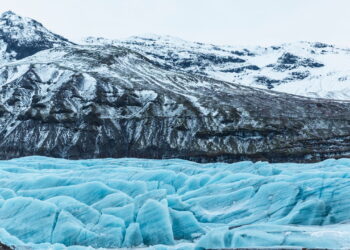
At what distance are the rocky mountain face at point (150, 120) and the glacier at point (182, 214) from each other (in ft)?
197

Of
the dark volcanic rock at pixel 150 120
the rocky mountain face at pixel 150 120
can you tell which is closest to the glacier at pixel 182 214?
the rocky mountain face at pixel 150 120

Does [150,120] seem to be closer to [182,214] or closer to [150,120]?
[150,120]

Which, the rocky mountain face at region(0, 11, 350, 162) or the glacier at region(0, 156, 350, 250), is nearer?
the glacier at region(0, 156, 350, 250)

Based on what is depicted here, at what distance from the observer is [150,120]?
366ft

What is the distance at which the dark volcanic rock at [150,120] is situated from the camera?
10238 cm

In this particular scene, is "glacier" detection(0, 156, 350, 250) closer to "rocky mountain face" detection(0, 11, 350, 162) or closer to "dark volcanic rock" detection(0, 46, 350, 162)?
"rocky mountain face" detection(0, 11, 350, 162)

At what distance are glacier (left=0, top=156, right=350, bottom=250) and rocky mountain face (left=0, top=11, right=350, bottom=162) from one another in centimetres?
6011

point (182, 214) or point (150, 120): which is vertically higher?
point (150, 120)

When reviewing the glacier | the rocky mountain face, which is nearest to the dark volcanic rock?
the rocky mountain face

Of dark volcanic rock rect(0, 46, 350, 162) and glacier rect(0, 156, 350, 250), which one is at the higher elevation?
dark volcanic rock rect(0, 46, 350, 162)

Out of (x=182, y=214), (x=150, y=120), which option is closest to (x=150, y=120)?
(x=150, y=120)

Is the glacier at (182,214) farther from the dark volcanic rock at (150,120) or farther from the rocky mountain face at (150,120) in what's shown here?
the dark volcanic rock at (150,120)

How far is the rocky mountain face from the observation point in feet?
336

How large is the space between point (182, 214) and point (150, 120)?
81814 mm
